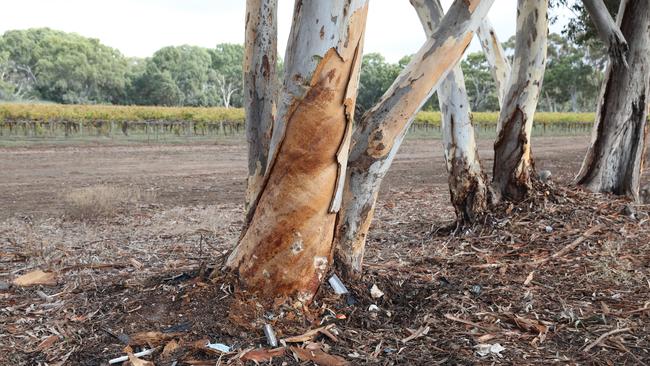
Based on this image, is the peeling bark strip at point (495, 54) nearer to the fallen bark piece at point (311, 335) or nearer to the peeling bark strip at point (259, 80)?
the peeling bark strip at point (259, 80)

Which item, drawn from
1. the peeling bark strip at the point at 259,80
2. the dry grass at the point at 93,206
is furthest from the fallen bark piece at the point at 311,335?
the dry grass at the point at 93,206

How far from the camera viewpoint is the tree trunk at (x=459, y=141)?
6.09m

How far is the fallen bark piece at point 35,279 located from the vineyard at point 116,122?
24.4m

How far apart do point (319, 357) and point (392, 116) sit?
1639 mm

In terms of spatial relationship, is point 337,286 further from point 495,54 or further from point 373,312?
point 495,54

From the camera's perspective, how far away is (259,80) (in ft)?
13.6

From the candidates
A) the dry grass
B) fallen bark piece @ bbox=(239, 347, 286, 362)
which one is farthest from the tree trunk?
the dry grass

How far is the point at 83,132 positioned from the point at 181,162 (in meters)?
14.0

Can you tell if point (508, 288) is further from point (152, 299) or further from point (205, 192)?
point (205, 192)

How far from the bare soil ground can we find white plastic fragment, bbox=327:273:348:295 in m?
0.04

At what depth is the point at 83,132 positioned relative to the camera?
98.7 ft

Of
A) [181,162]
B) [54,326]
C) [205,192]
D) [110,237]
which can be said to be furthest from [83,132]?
[54,326]

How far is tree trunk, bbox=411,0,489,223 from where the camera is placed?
6094 millimetres

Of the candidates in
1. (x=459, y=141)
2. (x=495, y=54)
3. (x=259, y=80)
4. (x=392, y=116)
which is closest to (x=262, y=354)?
(x=392, y=116)
